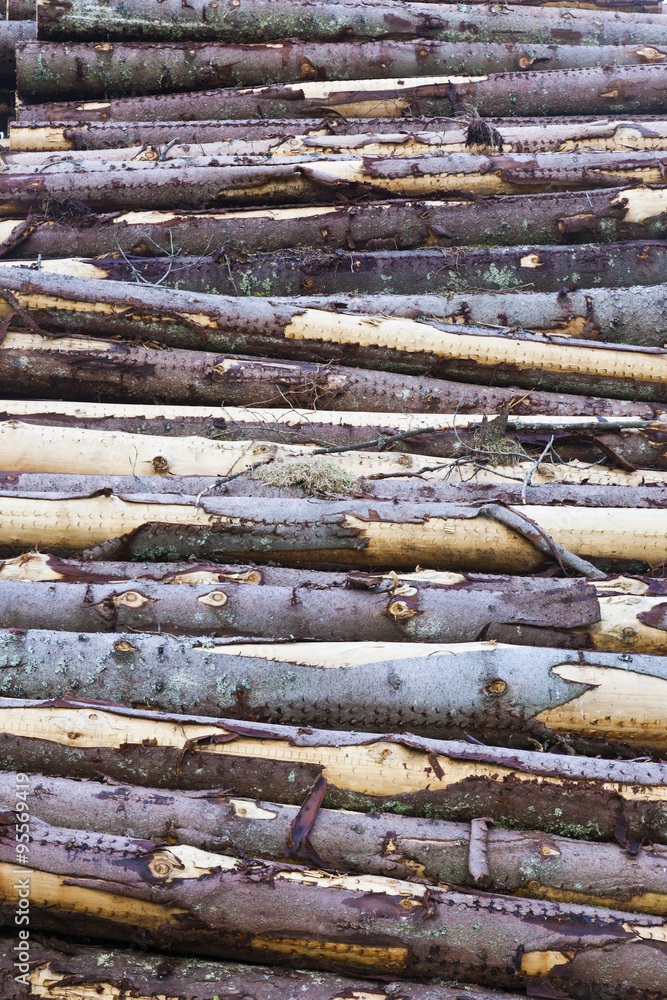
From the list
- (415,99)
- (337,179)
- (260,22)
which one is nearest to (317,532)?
(337,179)

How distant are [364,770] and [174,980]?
0.93 meters

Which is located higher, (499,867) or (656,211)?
(656,211)

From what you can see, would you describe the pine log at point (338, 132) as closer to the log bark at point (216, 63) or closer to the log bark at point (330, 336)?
the log bark at point (216, 63)

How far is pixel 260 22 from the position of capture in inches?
241

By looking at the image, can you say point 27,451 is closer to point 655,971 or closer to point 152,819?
point 152,819

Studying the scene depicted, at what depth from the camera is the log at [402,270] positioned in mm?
4824

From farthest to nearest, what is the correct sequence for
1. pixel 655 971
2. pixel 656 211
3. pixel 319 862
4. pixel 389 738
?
1. pixel 656 211
2. pixel 389 738
3. pixel 319 862
4. pixel 655 971

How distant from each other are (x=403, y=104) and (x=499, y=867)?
5581 mm

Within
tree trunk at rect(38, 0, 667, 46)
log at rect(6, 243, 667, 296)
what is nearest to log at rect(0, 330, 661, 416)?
log at rect(6, 243, 667, 296)

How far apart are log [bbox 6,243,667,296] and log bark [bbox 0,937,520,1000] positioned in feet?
12.3

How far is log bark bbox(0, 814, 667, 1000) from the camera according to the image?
2.46 m

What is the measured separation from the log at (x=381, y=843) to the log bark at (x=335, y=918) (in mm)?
71

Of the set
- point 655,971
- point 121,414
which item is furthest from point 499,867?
point 121,414

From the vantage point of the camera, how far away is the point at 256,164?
510 centimetres
